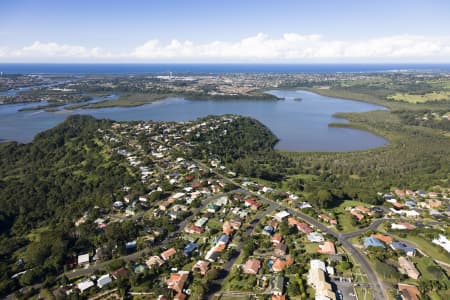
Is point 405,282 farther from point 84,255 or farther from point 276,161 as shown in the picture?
point 276,161

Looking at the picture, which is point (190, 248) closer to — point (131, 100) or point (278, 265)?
point (278, 265)

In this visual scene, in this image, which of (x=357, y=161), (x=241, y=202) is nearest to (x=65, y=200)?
(x=241, y=202)

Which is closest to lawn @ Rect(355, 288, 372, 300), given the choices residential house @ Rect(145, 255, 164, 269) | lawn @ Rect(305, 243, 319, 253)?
lawn @ Rect(305, 243, 319, 253)

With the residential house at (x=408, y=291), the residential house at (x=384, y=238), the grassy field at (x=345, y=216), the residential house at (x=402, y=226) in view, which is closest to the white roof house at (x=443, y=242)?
the residential house at (x=402, y=226)

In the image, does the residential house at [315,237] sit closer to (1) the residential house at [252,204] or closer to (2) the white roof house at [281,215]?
(2) the white roof house at [281,215]

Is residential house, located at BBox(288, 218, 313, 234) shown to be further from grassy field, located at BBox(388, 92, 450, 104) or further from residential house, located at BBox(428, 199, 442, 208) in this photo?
grassy field, located at BBox(388, 92, 450, 104)

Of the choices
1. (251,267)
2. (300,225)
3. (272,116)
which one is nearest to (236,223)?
(300,225)

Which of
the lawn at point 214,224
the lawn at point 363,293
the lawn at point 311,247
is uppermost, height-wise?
the lawn at point 311,247

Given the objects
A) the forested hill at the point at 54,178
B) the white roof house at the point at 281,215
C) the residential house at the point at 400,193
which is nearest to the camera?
the white roof house at the point at 281,215
